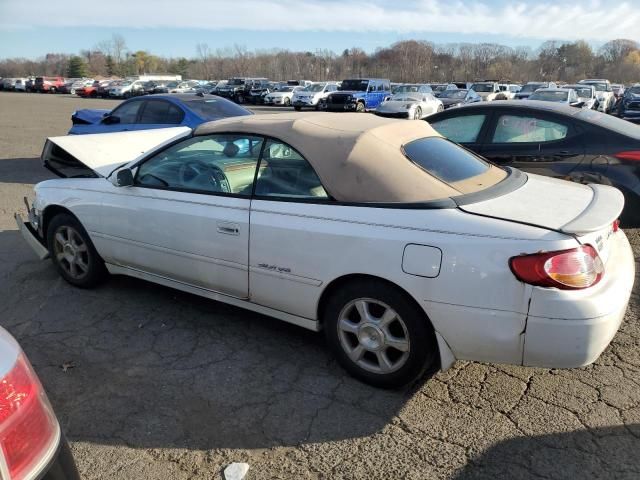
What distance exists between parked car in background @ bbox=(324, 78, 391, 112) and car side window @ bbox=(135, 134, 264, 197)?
23.6 meters

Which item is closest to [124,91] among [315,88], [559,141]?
[315,88]

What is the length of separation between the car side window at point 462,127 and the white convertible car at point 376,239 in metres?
2.58

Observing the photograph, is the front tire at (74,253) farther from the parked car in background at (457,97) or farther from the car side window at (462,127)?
the parked car in background at (457,97)

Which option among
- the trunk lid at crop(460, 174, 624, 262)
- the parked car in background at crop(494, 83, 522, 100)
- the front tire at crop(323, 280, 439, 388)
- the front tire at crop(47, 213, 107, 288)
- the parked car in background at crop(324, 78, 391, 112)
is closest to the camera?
the trunk lid at crop(460, 174, 624, 262)

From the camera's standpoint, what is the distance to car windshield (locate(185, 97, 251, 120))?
834 centimetres

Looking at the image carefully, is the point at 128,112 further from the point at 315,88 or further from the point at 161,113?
the point at 315,88

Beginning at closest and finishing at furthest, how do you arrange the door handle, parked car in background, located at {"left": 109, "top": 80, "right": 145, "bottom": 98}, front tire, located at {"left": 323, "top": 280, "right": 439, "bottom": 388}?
front tire, located at {"left": 323, "top": 280, "right": 439, "bottom": 388}
the door handle
parked car in background, located at {"left": 109, "top": 80, "right": 145, "bottom": 98}

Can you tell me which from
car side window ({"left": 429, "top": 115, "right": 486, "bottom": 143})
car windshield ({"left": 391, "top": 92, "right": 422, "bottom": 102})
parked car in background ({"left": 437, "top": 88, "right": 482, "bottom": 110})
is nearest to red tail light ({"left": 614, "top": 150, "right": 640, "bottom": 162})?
car side window ({"left": 429, "top": 115, "right": 486, "bottom": 143})

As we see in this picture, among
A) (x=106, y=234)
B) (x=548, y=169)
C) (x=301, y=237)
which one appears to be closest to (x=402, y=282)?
(x=301, y=237)

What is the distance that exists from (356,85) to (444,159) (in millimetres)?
26374

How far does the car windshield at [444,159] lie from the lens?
3.11 m

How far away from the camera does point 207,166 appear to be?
3688 mm

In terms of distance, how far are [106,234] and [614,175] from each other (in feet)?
16.1

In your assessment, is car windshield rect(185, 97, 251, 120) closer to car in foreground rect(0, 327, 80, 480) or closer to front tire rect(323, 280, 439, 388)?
front tire rect(323, 280, 439, 388)
